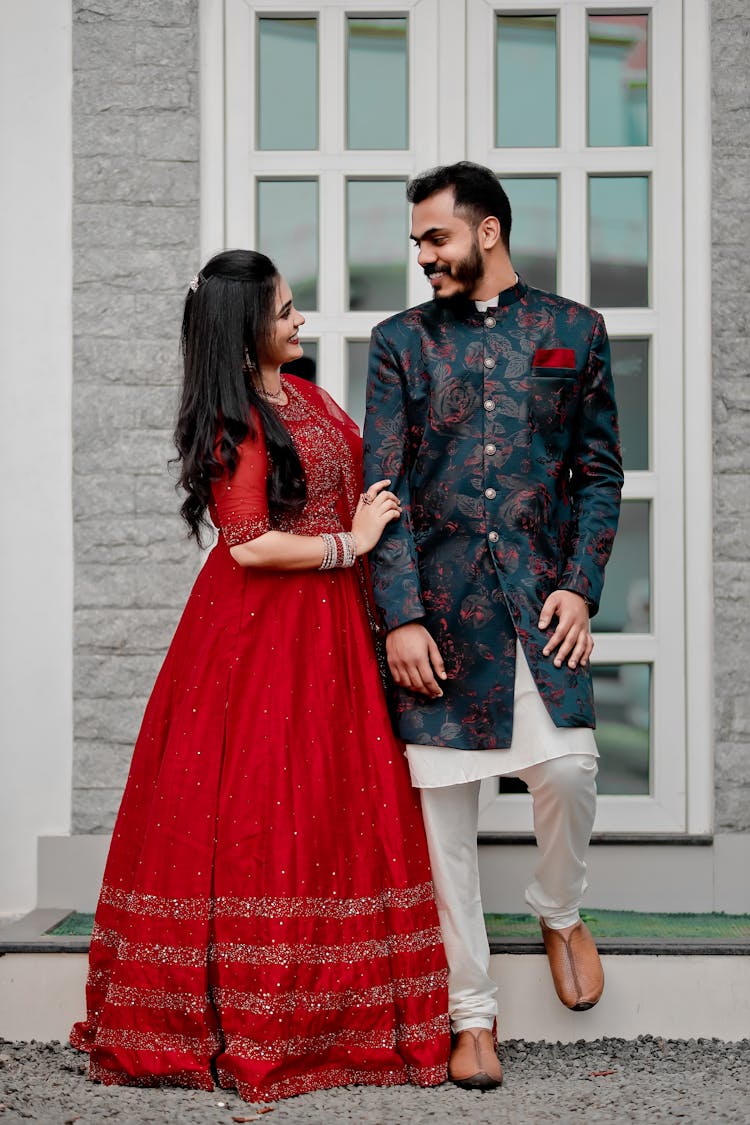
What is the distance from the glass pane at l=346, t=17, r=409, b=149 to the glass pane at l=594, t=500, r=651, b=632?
126cm

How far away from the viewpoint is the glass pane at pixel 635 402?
3.62m

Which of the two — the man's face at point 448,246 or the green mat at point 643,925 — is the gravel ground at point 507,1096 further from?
the man's face at point 448,246

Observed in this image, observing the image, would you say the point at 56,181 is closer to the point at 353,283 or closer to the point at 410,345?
the point at 353,283

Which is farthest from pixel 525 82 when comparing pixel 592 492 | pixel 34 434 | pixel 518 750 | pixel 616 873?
pixel 616 873

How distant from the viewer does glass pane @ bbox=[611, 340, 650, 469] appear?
362cm

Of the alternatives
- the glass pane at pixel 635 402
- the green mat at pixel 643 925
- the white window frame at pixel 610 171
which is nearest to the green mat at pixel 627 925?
the green mat at pixel 643 925

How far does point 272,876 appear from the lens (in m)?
2.46

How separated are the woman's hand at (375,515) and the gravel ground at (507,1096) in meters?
1.06

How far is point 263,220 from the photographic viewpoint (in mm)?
3656

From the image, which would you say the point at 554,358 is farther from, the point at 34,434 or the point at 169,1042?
the point at 34,434

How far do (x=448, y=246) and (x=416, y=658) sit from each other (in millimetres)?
839

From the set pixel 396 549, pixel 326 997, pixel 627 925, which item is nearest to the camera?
pixel 326 997

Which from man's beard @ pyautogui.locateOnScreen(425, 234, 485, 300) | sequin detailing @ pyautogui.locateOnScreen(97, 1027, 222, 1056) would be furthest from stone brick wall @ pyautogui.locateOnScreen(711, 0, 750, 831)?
sequin detailing @ pyautogui.locateOnScreen(97, 1027, 222, 1056)

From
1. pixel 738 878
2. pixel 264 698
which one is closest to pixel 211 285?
pixel 264 698
